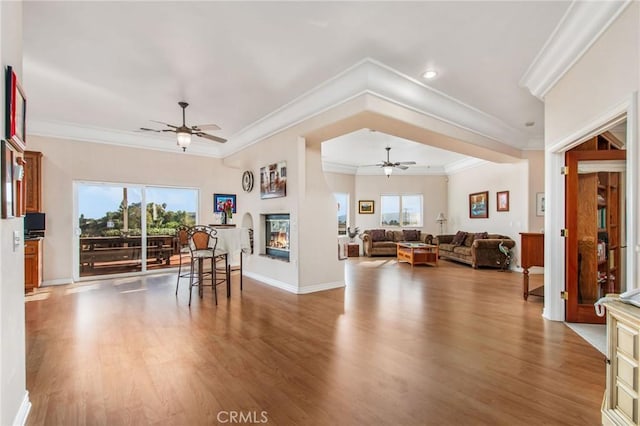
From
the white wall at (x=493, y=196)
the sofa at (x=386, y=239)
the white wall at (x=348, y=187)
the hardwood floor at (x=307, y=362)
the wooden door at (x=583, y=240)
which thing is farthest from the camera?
the white wall at (x=348, y=187)

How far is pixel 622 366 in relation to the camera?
167cm

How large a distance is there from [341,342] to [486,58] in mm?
3499

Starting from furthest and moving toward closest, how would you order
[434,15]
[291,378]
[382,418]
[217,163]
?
1. [217,163]
2. [434,15]
3. [291,378]
4. [382,418]

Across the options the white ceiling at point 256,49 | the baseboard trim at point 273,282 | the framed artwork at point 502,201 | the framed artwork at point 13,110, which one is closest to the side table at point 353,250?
the framed artwork at point 502,201

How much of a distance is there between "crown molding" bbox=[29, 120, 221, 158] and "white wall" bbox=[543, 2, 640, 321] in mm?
6513

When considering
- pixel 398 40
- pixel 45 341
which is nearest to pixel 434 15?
pixel 398 40

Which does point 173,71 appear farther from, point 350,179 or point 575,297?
point 350,179

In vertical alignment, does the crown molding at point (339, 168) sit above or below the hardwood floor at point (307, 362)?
above

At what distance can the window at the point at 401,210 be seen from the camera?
10.8 metres

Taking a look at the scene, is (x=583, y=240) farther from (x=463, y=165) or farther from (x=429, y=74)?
(x=463, y=165)

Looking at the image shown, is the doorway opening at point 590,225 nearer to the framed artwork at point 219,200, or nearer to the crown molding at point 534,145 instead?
the crown molding at point 534,145

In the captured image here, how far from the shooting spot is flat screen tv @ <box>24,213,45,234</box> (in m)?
5.39

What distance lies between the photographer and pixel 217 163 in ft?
24.7

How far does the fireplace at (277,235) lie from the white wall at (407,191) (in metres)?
5.30
